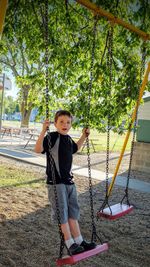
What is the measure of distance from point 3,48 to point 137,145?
7060mm

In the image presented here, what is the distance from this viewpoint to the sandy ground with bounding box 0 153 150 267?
4.21m

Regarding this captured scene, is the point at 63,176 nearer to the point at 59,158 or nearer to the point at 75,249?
the point at 59,158

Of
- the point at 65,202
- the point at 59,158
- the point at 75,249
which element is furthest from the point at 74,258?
the point at 59,158

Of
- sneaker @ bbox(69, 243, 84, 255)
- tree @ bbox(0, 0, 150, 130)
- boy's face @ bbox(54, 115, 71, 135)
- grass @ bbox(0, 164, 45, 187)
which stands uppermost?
tree @ bbox(0, 0, 150, 130)

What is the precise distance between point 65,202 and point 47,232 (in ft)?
5.81

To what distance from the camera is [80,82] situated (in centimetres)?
666

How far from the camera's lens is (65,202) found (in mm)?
3543

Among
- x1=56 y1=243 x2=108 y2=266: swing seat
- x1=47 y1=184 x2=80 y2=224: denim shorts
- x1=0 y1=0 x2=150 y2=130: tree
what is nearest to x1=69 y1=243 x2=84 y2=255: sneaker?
x1=56 y1=243 x2=108 y2=266: swing seat

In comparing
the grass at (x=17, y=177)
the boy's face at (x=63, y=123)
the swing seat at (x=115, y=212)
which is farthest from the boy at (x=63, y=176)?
the grass at (x=17, y=177)

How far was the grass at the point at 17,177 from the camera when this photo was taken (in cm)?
850

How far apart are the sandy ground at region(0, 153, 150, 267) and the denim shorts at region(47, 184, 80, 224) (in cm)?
82

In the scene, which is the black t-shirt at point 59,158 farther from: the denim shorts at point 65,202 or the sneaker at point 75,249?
the sneaker at point 75,249

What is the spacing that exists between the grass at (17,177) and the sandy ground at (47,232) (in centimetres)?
45

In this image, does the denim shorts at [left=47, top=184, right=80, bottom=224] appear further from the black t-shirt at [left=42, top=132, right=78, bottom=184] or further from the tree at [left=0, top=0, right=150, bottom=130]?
the tree at [left=0, top=0, right=150, bottom=130]
